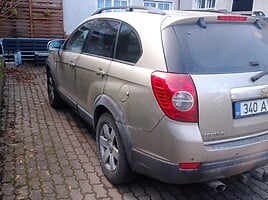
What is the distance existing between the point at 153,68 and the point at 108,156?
1.21m

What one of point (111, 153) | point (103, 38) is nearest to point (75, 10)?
point (103, 38)

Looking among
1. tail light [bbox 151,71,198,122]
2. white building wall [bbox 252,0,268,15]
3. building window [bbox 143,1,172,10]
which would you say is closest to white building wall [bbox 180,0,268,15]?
white building wall [bbox 252,0,268,15]

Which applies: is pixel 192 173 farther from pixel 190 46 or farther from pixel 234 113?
pixel 190 46

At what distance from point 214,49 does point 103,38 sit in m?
1.47

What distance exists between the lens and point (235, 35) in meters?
2.70

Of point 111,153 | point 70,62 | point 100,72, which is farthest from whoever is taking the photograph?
point 70,62

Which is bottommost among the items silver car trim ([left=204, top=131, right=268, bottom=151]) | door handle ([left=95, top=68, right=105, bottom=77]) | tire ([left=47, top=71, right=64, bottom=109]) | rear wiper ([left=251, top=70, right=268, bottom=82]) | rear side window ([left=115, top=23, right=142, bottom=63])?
tire ([left=47, top=71, right=64, bottom=109])

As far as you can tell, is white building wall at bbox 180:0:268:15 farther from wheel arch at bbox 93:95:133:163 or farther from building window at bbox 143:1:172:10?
wheel arch at bbox 93:95:133:163

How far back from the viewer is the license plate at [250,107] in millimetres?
2414

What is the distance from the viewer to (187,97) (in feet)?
A: 7.48

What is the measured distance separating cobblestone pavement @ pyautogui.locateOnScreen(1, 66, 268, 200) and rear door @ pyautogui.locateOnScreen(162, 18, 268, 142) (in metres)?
0.86

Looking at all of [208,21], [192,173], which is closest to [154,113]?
[192,173]

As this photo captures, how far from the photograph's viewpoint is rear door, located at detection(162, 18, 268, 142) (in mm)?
2332

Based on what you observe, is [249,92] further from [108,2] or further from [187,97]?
[108,2]
